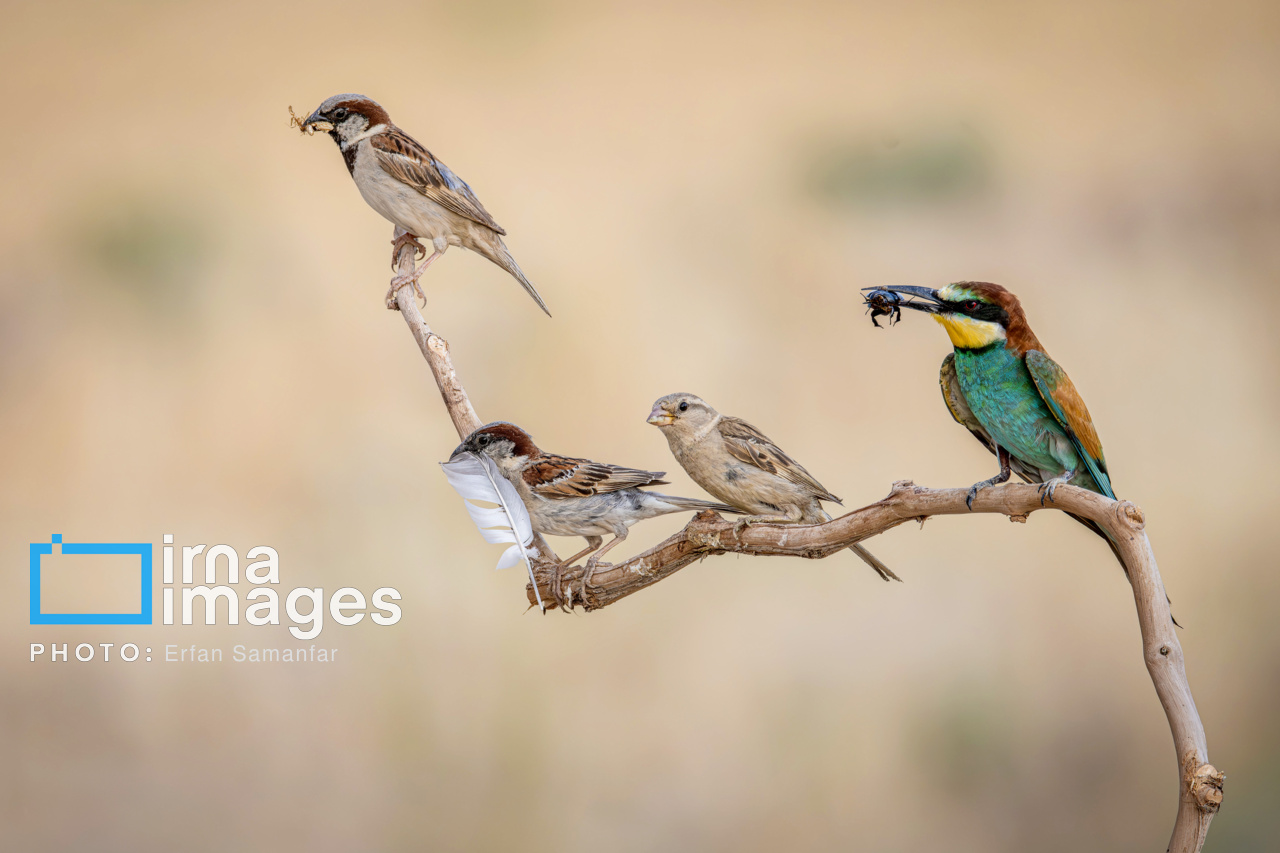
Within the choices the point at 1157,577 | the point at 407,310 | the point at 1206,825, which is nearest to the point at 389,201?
the point at 407,310

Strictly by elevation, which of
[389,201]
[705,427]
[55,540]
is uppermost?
[389,201]

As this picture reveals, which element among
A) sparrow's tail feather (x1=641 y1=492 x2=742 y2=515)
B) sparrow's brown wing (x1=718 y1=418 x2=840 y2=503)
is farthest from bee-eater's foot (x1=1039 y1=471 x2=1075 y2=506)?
sparrow's tail feather (x1=641 y1=492 x2=742 y2=515)

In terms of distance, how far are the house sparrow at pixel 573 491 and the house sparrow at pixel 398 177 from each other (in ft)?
1.61

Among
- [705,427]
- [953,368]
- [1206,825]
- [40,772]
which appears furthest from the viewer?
[40,772]

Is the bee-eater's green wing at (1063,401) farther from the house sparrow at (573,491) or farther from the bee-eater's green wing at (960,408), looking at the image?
the house sparrow at (573,491)

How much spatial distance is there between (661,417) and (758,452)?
21cm

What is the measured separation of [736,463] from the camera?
202cm

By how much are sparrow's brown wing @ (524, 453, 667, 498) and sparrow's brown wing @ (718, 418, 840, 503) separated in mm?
163

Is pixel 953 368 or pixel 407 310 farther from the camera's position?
pixel 407 310

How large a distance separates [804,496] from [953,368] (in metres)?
0.38

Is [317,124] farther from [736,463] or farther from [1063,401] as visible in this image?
[1063,401]

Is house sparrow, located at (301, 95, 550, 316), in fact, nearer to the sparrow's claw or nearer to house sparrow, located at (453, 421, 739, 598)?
the sparrow's claw

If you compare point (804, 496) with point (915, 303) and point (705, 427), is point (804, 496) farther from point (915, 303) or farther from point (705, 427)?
point (915, 303)

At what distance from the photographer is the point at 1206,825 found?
156 centimetres
